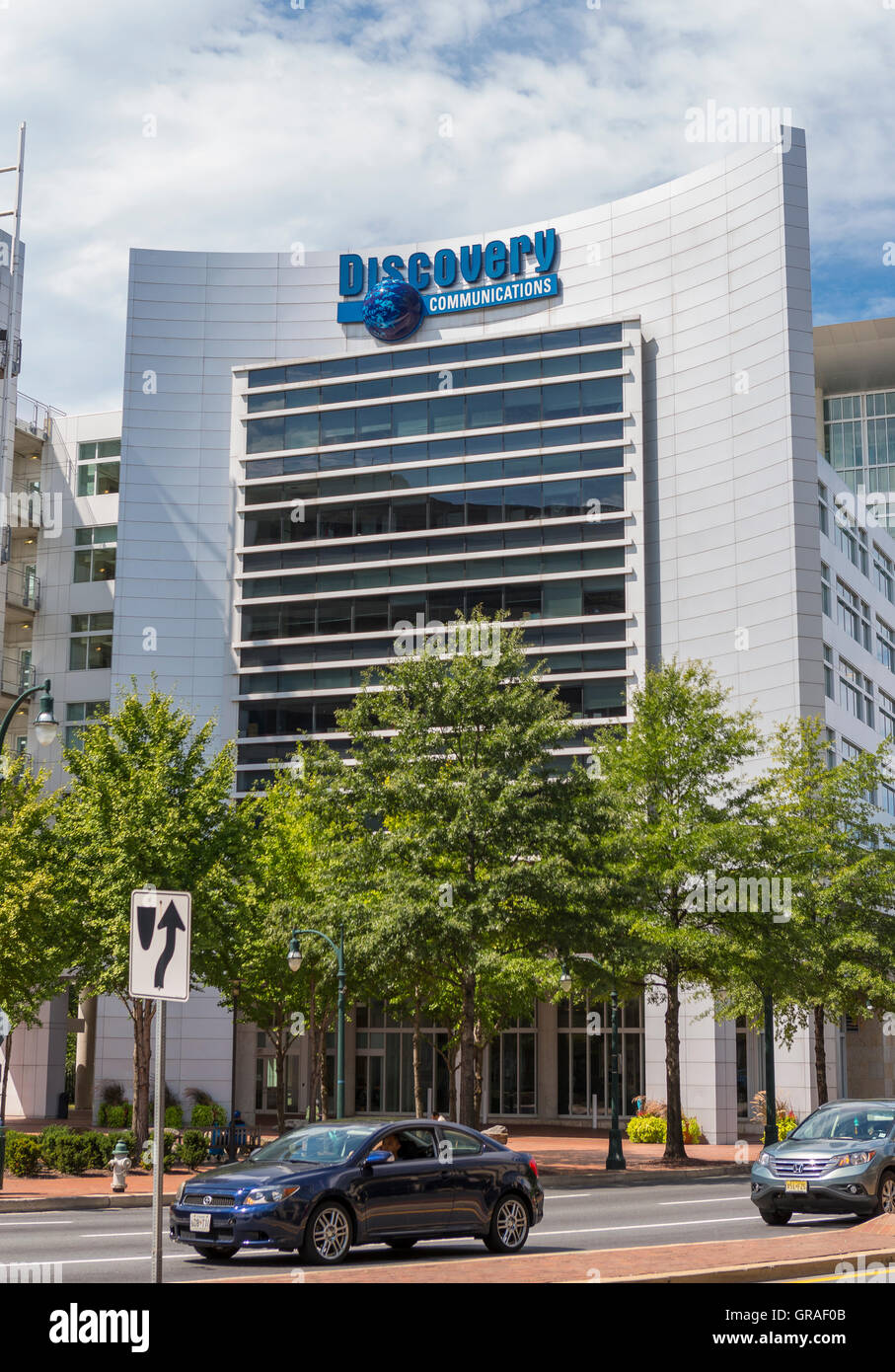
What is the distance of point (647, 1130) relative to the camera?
1777 inches

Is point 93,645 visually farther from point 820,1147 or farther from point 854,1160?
point 854,1160

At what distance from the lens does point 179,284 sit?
211 feet

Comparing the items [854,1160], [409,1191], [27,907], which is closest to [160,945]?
[409,1191]

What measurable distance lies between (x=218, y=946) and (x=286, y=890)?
24.6 feet

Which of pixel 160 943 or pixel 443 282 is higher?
pixel 443 282

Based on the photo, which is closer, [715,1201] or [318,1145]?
[318,1145]

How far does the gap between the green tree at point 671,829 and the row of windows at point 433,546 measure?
66.1 ft

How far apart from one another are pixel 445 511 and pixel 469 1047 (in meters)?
30.2

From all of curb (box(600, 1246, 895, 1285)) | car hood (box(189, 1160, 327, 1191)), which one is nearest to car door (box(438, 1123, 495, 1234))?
car hood (box(189, 1160, 327, 1191))

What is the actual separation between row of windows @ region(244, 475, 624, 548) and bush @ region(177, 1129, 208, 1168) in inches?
1311

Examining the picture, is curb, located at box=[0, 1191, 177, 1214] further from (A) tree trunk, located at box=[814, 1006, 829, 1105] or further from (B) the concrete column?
(B) the concrete column
